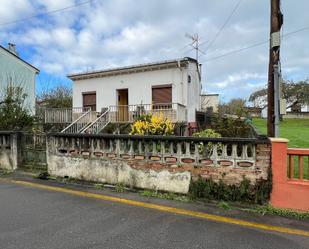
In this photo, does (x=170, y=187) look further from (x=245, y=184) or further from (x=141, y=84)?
(x=141, y=84)

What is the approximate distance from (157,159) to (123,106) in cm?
1116

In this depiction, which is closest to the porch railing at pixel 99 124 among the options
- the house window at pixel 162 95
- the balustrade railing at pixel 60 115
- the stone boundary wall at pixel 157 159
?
the balustrade railing at pixel 60 115

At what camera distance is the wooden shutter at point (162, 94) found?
53.6 ft

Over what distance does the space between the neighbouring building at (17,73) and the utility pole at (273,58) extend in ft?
56.1

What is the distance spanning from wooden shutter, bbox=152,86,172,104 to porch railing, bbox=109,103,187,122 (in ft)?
2.09

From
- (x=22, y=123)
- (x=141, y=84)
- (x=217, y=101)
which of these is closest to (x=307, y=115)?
(x=217, y=101)

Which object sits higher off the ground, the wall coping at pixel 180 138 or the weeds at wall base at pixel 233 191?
the wall coping at pixel 180 138

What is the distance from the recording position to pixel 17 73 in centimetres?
2080

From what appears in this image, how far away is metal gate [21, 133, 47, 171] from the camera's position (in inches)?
314

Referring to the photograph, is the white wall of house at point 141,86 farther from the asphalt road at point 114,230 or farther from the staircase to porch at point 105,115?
the asphalt road at point 114,230

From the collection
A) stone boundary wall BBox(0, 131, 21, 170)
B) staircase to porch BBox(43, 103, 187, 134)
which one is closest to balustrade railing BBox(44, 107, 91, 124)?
staircase to porch BBox(43, 103, 187, 134)

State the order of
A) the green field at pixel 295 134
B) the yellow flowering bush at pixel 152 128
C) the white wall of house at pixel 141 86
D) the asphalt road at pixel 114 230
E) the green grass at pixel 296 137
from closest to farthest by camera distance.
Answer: the asphalt road at pixel 114 230
the green grass at pixel 296 137
the yellow flowering bush at pixel 152 128
the green field at pixel 295 134
the white wall of house at pixel 141 86

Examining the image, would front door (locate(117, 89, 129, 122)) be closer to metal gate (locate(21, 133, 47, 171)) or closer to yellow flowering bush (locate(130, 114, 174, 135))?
yellow flowering bush (locate(130, 114, 174, 135))

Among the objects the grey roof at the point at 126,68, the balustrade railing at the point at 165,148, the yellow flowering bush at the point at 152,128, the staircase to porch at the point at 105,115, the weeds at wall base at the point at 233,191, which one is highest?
the grey roof at the point at 126,68
